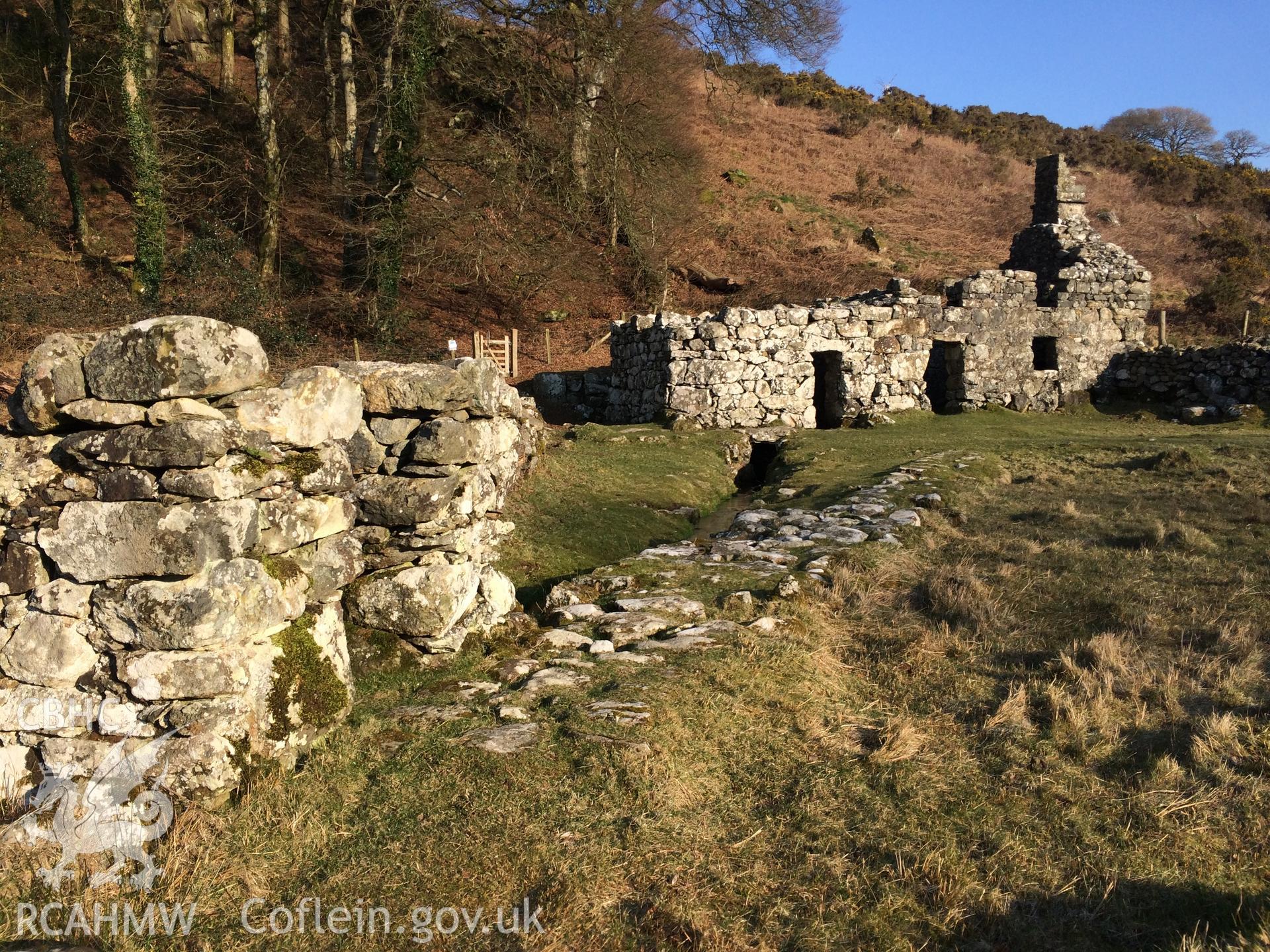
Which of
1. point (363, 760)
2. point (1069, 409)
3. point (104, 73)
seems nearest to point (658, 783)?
point (363, 760)

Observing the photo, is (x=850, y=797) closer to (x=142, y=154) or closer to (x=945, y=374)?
(x=945, y=374)

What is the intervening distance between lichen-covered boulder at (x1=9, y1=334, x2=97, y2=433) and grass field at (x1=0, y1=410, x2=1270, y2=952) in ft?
7.07

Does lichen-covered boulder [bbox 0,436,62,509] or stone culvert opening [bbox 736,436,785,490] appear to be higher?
lichen-covered boulder [bbox 0,436,62,509]

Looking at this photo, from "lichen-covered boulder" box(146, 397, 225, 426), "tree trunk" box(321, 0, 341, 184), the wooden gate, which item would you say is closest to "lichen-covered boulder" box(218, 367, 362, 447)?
"lichen-covered boulder" box(146, 397, 225, 426)

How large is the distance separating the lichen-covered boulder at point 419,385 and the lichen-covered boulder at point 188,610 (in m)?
1.80

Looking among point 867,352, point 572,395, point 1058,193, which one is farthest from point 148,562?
point 1058,193

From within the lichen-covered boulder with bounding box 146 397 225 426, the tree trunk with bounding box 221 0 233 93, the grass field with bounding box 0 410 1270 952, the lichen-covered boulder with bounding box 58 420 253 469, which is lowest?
the grass field with bounding box 0 410 1270 952

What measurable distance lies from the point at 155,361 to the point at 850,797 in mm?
4181

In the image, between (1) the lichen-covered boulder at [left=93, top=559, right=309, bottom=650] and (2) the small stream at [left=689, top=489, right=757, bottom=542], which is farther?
(2) the small stream at [left=689, top=489, right=757, bottom=542]

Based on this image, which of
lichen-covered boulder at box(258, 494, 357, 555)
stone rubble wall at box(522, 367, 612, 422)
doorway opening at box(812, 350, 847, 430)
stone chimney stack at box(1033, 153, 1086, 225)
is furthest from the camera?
stone chimney stack at box(1033, 153, 1086, 225)

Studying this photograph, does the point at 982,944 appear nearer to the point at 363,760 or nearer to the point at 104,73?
the point at 363,760

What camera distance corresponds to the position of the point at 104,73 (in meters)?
27.0

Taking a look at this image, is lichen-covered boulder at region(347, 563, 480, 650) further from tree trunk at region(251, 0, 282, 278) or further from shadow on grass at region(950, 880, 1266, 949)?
tree trunk at region(251, 0, 282, 278)

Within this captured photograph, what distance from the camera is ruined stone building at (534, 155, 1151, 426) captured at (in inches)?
771
